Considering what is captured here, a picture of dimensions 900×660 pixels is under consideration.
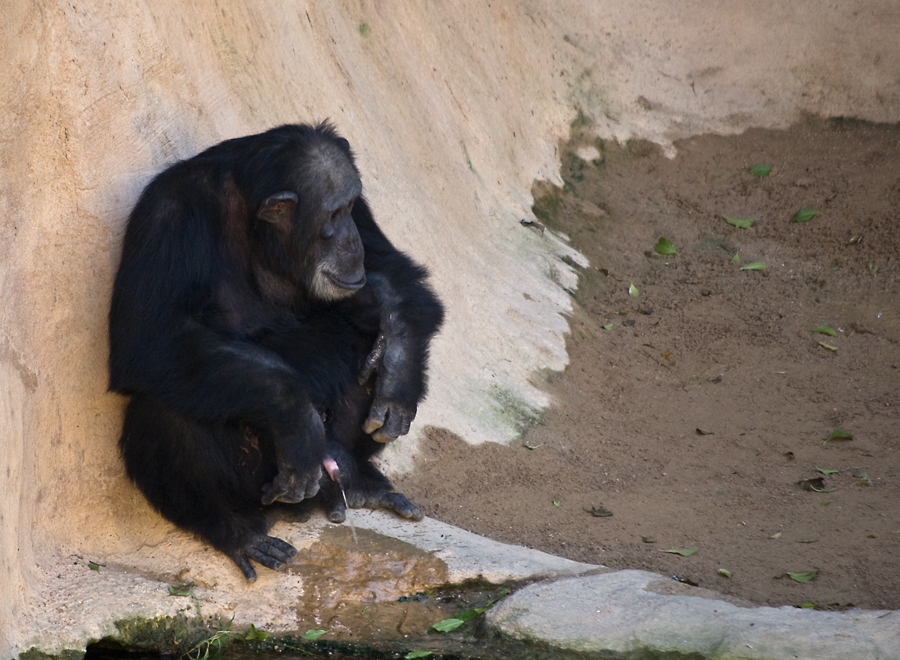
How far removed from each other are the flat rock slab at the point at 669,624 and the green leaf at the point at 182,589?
1.28 metres

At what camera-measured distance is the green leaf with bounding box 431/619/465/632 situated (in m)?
3.85

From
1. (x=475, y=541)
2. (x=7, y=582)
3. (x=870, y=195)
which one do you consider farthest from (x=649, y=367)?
(x=7, y=582)

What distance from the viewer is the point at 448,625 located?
386cm

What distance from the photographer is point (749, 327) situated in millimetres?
7508

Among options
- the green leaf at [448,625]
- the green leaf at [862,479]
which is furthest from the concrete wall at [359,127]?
the green leaf at [862,479]

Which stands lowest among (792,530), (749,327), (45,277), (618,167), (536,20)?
(45,277)

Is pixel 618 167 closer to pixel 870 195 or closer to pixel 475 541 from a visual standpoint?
pixel 870 195

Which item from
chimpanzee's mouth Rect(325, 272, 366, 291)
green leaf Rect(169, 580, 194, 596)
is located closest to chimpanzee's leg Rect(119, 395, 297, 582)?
green leaf Rect(169, 580, 194, 596)

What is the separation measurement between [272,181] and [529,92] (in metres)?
5.98

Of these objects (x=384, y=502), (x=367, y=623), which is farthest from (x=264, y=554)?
(x=384, y=502)

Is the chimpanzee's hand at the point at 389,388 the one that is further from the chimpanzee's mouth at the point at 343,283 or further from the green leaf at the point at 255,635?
the green leaf at the point at 255,635

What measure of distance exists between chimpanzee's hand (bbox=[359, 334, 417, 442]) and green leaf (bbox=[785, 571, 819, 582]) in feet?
6.14

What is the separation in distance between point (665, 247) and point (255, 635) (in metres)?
5.79

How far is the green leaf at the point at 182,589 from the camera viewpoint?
13.1ft
